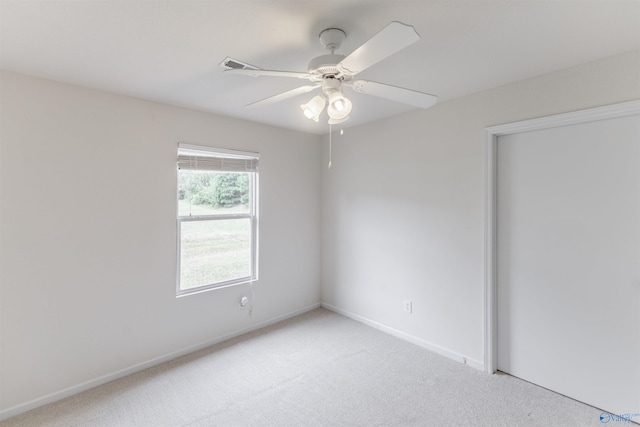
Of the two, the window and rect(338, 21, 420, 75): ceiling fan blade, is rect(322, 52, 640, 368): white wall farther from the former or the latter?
rect(338, 21, 420, 75): ceiling fan blade

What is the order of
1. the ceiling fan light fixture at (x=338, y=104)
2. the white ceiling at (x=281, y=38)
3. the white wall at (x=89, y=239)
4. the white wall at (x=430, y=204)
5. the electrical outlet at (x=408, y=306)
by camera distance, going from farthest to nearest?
the electrical outlet at (x=408, y=306)
the white wall at (x=430, y=204)
the white wall at (x=89, y=239)
the ceiling fan light fixture at (x=338, y=104)
the white ceiling at (x=281, y=38)

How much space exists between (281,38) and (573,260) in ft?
8.15

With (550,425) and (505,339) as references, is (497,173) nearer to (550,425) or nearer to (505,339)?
(505,339)

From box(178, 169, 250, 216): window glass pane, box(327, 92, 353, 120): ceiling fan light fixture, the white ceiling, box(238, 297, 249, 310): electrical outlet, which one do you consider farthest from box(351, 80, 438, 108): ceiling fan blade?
box(238, 297, 249, 310): electrical outlet

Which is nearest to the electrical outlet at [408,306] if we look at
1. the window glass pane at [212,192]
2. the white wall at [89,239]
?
the white wall at [89,239]

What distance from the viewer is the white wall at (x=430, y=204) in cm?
223

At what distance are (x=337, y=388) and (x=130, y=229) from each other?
85.3 inches

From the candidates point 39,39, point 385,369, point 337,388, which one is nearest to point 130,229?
point 39,39

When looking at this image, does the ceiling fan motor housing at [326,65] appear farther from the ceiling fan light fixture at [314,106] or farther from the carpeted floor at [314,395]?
the carpeted floor at [314,395]

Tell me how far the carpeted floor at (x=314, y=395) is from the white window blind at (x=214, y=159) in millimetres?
1820

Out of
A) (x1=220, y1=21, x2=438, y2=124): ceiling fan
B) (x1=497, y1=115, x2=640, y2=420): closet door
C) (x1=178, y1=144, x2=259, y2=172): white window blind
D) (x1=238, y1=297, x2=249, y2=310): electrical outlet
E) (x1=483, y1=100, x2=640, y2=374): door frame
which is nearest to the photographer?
(x1=220, y1=21, x2=438, y2=124): ceiling fan

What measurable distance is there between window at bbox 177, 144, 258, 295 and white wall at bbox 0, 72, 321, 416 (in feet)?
0.41

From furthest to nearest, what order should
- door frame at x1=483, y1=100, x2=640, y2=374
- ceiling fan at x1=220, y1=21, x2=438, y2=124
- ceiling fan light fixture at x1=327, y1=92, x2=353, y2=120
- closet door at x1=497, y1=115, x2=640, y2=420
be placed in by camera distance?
1. door frame at x1=483, y1=100, x2=640, y2=374
2. closet door at x1=497, y1=115, x2=640, y2=420
3. ceiling fan light fixture at x1=327, y1=92, x2=353, y2=120
4. ceiling fan at x1=220, y1=21, x2=438, y2=124

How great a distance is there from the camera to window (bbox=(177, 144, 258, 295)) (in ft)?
9.77
